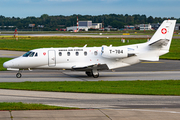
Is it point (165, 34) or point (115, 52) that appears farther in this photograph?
point (165, 34)

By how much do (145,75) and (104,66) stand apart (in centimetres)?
431

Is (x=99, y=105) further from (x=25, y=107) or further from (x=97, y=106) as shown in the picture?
(x=25, y=107)

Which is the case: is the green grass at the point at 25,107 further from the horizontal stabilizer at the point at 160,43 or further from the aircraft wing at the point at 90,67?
the horizontal stabilizer at the point at 160,43

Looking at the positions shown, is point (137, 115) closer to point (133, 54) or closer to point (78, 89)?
point (78, 89)

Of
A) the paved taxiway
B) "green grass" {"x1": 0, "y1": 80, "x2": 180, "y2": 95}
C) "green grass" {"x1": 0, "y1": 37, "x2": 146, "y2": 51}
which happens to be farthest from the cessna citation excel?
"green grass" {"x1": 0, "y1": 37, "x2": 146, "y2": 51}

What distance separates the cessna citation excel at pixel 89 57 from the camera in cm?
2736

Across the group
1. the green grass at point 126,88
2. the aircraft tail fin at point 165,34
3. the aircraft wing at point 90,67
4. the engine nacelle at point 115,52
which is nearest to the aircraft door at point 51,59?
the aircraft wing at point 90,67

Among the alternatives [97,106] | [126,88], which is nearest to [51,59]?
[126,88]

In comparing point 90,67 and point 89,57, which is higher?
point 89,57

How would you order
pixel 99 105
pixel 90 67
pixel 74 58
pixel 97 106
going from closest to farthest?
pixel 97 106, pixel 99 105, pixel 90 67, pixel 74 58

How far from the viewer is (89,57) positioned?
2795 cm

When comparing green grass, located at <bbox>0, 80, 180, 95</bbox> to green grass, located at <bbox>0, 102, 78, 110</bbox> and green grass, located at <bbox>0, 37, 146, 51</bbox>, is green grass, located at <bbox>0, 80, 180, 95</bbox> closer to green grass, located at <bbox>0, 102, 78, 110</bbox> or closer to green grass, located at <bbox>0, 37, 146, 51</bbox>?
green grass, located at <bbox>0, 102, 78, 110</bbox>

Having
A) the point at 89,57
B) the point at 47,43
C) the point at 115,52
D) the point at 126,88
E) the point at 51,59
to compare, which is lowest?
the point at 47,43

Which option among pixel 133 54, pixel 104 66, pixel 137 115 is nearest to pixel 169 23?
pixel 133 54
